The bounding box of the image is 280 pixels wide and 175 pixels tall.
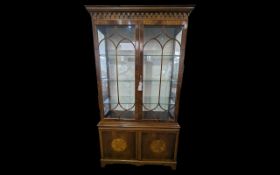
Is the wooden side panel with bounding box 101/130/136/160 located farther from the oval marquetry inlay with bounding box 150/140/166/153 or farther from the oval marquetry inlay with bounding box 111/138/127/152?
the oval marquetry inlay with bounding box 150/140/166/153

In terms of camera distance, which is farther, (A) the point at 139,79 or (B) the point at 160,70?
(B) the point at 160,70

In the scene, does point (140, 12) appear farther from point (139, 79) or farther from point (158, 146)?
point (158, 146)

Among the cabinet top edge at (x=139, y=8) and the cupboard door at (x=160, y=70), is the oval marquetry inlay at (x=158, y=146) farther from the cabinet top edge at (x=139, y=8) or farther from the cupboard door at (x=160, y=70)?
the cabinet top edge at (x=139, y=8)

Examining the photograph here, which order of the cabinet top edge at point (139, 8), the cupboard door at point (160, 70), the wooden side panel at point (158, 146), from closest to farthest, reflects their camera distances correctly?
the cabinet top edge at point (139, 8) → the cupboard door at point (160, 70) → the wooden side panel at point (158, 146)

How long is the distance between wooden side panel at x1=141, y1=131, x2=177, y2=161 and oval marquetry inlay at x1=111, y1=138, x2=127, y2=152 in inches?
10.2

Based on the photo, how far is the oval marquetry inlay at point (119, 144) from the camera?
5.66ft

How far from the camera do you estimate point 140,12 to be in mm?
1384

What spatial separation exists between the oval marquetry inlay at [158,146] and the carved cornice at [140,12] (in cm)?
153

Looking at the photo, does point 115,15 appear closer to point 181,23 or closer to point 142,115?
point 181,23

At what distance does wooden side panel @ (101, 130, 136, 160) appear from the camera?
5.58 feet

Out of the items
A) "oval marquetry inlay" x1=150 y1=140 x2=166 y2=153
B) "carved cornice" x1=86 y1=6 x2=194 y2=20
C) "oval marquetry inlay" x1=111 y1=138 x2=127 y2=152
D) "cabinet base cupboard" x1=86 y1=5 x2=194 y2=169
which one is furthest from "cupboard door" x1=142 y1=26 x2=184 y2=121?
"oval marquetry inlay" x1=111 y1=138 x2=127 y2=152

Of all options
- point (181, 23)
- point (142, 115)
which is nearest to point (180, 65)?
point (181, 23)

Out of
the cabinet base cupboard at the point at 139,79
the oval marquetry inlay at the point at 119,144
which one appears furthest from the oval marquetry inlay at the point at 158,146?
the oval marquetry inlay at the point at 119,144

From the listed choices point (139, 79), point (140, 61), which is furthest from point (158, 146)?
point (140, 61)
